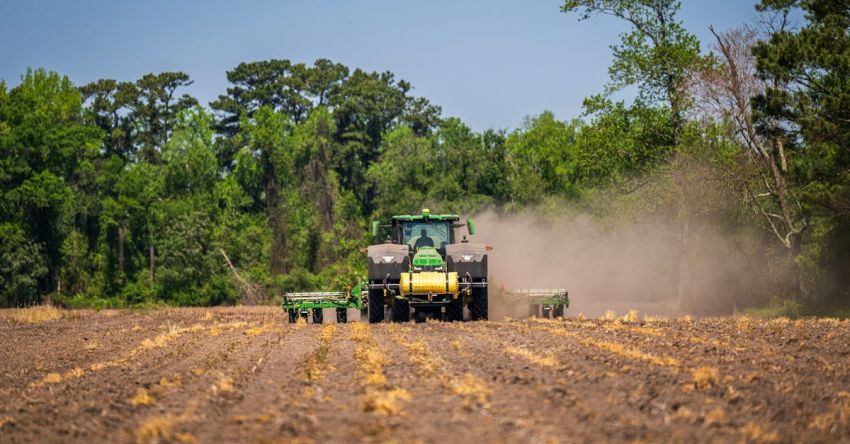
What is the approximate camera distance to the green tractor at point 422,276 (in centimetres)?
2750

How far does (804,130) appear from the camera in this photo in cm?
3416

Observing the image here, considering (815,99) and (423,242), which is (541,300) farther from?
(815,99)

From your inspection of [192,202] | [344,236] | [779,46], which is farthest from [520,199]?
[779,46]

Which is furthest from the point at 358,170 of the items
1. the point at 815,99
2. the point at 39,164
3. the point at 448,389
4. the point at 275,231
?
the point at 448,389

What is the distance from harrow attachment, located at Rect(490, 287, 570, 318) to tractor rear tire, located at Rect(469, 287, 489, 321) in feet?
14.8

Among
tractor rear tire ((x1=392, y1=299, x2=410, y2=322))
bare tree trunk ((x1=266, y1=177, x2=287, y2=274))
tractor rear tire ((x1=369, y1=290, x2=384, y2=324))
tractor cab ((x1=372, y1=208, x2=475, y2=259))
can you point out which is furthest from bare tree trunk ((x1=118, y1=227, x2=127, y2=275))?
tractor rear tire ((x1=369, y1=290, x2=384, y2=324))

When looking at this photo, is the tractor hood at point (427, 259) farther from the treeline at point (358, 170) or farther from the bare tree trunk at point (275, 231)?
the bare tree trunk at point (275, 231)

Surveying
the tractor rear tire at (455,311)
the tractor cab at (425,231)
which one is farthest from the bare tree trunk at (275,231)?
the tractor rear tire at (455,311)

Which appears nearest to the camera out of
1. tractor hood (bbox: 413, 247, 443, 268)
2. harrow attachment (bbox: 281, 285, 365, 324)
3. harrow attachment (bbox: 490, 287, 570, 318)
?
tractor hood (bbox: 413, 247, 443, 268)

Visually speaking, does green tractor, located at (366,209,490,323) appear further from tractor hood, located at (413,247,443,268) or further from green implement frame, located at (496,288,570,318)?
green implement frame, located at (496,288,570,318)

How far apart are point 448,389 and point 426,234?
658 inches

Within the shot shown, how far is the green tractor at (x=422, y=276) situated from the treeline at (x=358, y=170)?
12.3 metres

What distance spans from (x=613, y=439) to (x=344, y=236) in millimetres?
71931

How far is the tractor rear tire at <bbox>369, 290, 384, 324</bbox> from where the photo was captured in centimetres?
2836
